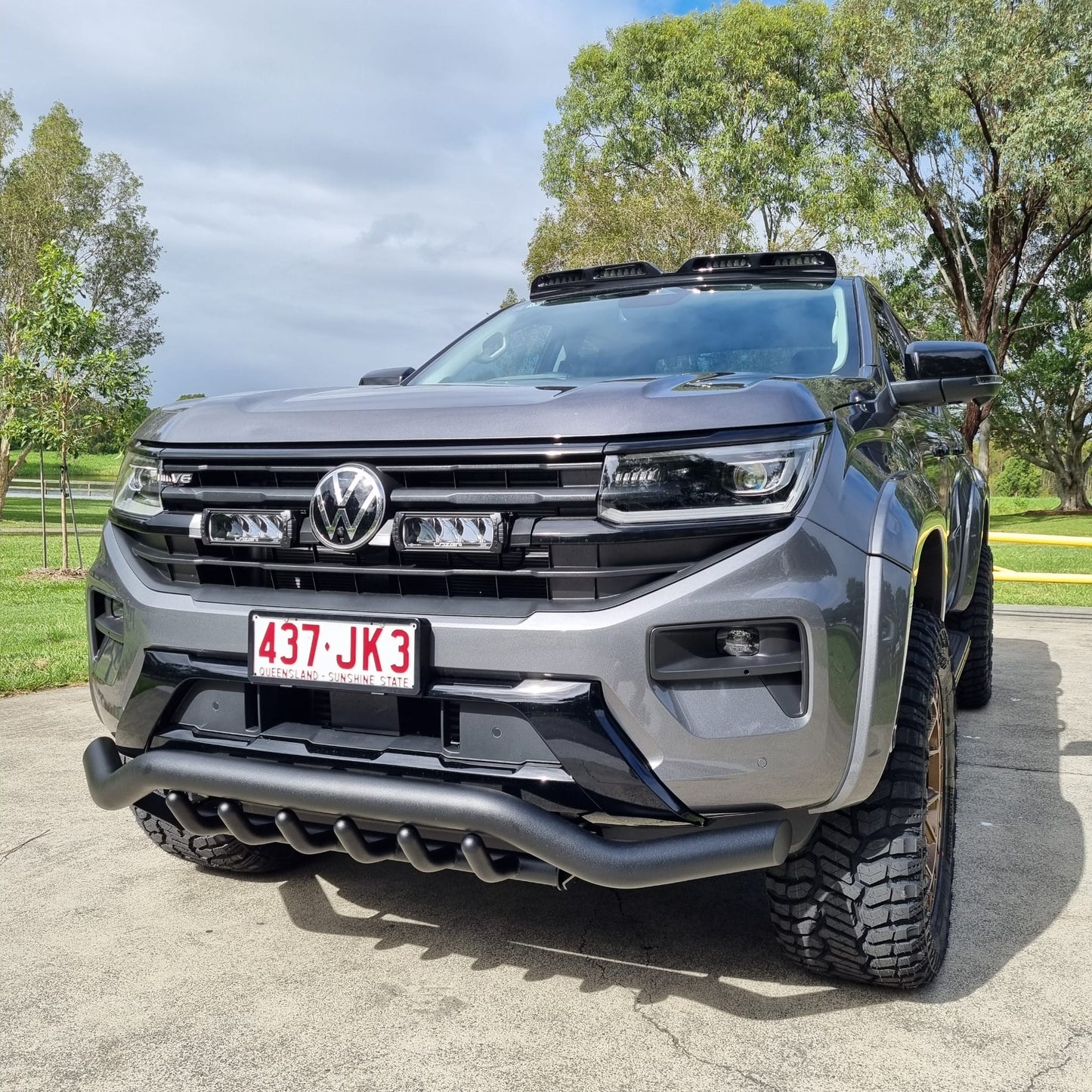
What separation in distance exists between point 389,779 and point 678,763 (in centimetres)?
58

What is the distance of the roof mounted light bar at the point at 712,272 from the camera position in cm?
370

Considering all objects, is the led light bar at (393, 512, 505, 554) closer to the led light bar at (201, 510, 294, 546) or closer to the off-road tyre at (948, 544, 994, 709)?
the led light bar at (201, 510, 294, 546)

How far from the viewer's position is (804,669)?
2.05 m

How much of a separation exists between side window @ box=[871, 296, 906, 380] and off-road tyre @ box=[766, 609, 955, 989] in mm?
1329

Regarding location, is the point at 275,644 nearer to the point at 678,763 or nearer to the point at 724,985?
the point at 678,763

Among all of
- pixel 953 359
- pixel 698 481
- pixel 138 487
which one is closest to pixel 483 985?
pixel 698 481

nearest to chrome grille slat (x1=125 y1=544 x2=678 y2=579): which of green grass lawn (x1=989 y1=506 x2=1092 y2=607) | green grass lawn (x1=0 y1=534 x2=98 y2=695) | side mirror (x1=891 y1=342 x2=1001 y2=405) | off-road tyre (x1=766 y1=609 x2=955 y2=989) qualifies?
off-road tyre (x1=766 y1=609 x2=955 y2=989)

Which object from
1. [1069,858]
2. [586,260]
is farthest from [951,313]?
[1069,858]

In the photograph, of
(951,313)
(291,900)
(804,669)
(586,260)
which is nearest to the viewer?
(804,669)

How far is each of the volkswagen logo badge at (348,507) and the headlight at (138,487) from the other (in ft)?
1.66

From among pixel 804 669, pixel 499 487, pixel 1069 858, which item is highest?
pixel 499 487

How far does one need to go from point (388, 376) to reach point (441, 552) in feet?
5.45

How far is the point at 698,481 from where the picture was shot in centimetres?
211

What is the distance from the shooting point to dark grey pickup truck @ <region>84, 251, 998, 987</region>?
6.79ft
